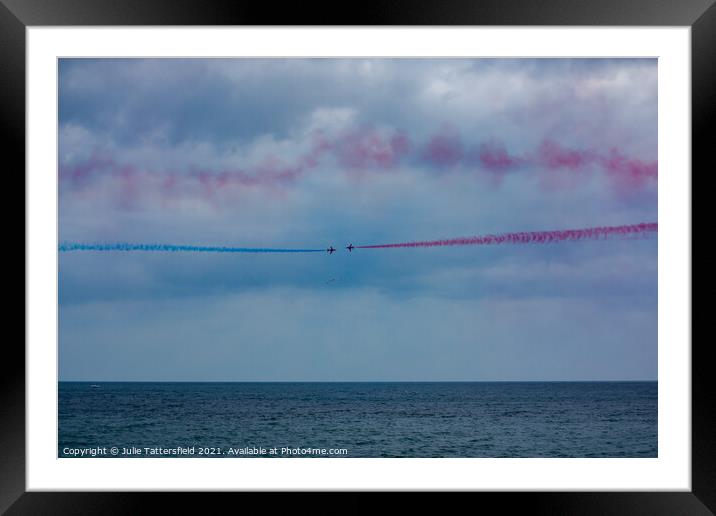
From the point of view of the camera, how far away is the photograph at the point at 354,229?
88.1ft

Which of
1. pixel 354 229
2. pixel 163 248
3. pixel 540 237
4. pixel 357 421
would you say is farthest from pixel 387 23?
pixel 540 237

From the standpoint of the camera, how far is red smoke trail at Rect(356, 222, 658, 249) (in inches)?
1115

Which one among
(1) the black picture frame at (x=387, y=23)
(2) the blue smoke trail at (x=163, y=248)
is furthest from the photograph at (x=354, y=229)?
(1) the black picture frame at (x=387, y=23)

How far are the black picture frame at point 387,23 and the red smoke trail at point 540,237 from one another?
2540cm

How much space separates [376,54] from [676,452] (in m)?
1.98

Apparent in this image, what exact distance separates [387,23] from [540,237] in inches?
1092

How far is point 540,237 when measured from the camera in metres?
29.5

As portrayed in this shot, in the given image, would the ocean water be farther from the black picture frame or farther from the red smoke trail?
the black picture frame

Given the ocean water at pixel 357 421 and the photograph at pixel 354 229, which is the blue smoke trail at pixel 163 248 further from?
the ocean water at pixel 357 421

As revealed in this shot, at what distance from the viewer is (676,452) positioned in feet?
9.22

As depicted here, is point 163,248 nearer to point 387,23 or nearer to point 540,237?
point 540,237

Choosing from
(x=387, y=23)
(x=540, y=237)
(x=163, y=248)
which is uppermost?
(x=540, y=237)

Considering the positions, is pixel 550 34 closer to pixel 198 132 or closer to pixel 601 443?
pixel 601 443

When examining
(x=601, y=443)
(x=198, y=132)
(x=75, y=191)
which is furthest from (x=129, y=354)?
(x=601, y=443)
